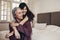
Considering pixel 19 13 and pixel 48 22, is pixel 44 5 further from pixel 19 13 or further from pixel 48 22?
pixel 19 13

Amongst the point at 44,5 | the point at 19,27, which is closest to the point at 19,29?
the point at 19,27

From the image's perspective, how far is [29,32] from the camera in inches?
41.3

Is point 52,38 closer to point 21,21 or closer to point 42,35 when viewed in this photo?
point 42,35

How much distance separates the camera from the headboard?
4.76 metres

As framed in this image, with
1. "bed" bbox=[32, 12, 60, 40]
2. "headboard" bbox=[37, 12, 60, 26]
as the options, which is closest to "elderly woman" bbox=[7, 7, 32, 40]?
"bed" bbox=[32, 12, 60, 40]

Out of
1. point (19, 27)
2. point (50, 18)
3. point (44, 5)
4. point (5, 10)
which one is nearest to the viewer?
point (19, 27)

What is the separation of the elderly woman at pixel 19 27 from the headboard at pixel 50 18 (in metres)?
3.82

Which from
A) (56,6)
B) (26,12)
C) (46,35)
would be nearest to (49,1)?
(56,6)

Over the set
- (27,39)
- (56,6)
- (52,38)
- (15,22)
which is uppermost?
(56,6)

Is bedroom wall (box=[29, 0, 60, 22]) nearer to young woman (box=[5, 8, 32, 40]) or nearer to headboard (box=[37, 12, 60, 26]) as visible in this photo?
headboard (box=[37, 12, 60, 26])

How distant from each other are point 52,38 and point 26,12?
163 centimetres

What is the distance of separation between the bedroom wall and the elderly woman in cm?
407

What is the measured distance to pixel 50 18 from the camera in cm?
507

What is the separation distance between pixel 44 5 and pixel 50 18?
0.86 meters
